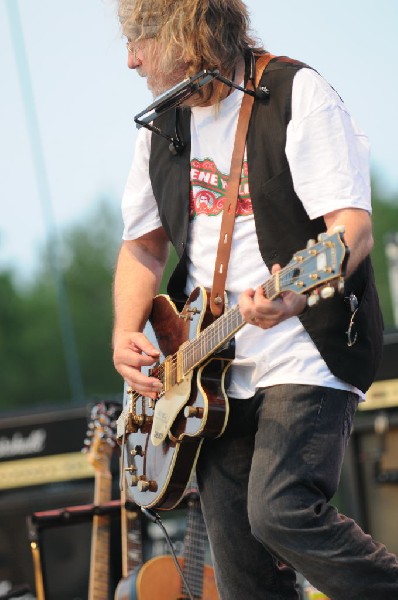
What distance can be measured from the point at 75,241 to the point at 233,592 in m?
9.60

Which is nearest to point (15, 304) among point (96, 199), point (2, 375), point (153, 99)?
point (2, 375)

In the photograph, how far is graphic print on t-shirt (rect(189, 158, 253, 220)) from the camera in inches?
108

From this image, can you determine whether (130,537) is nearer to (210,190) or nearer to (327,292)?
(210,190)

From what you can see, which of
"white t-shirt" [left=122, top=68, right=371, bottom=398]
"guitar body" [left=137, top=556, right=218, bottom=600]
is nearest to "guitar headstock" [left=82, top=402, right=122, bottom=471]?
"guitar body" [left=137, top=556, right=218, bottom=600]

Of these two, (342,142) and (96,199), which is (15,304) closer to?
(96,199)

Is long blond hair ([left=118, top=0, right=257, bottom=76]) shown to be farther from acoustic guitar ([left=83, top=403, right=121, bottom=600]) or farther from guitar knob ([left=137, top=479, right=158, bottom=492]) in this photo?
acoustic guitar ([left=83, top=403, right=121, bottom=600])

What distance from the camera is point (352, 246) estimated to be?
2383 mm

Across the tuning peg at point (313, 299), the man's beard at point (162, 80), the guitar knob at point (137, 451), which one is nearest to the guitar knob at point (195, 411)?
the guitar knob at point (137, 451)

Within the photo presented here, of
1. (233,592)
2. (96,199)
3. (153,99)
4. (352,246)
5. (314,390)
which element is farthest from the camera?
(96,199)

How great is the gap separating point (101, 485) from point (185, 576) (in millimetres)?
620

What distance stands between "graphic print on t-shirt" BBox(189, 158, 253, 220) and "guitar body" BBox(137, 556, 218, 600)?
5.49 ft

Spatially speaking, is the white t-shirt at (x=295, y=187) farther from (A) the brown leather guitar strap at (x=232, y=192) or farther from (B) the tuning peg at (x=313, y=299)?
(B) the tuning peg at (x=313, y=299)

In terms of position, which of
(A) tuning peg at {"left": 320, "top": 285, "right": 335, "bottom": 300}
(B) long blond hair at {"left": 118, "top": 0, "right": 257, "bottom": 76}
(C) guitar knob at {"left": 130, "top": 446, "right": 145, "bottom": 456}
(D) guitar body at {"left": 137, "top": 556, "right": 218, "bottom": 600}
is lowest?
(D) guitar body at {"left": 137, "top": 556, "right": 218, "bottom": 600}

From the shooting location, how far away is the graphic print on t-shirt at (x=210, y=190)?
2732 mm
